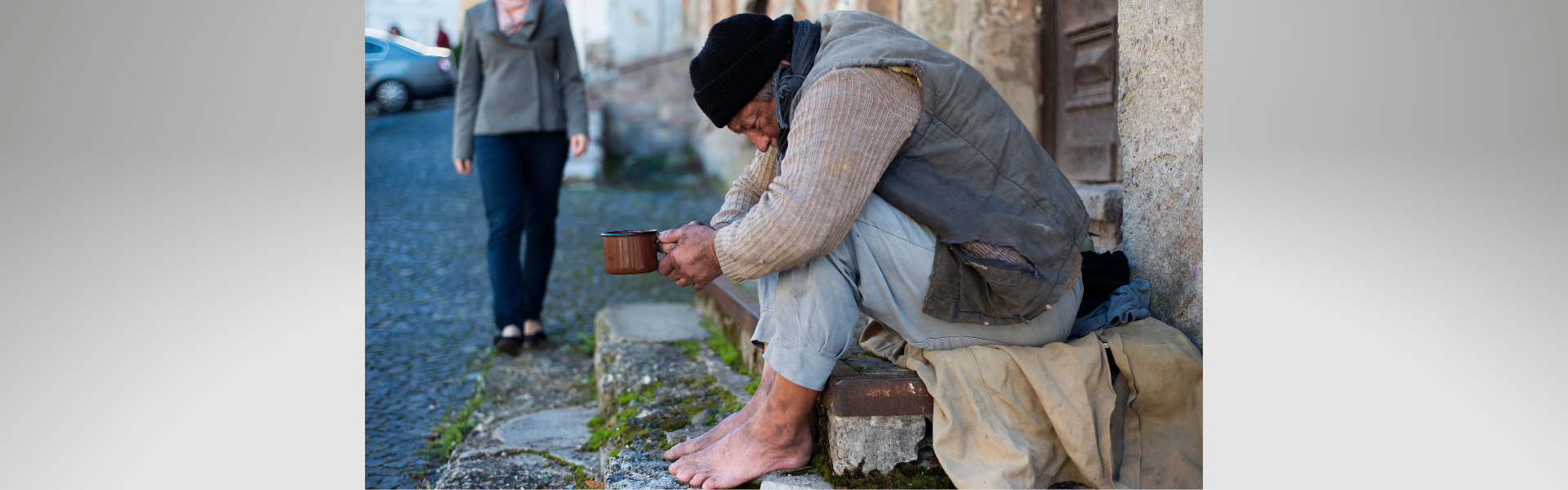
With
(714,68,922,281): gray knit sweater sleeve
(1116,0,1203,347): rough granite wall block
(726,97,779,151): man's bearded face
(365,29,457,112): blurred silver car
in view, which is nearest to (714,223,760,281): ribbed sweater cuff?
(714,68,922,281): gray knit sweater sleeve

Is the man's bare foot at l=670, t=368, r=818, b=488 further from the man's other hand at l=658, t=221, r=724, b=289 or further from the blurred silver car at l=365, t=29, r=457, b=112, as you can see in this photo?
the blurred silver car at l=365, t=29, r=457, b=112

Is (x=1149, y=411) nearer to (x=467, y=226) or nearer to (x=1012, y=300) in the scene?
(x=1012, y=300)

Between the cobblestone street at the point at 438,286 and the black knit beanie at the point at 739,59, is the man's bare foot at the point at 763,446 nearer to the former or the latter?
the black knit beanie at the point at 739,59

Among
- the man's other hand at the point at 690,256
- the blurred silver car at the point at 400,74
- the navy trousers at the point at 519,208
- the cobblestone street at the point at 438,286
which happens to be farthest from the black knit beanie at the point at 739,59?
the blurred silver car at the point at 400,74

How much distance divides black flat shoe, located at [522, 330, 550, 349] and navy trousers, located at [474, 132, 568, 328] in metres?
0.07

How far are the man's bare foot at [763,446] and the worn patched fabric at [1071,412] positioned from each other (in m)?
0.24

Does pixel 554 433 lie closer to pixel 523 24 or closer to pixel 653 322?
pixel 653 322

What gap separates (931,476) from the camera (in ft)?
5.77

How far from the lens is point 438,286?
4.70 meters
